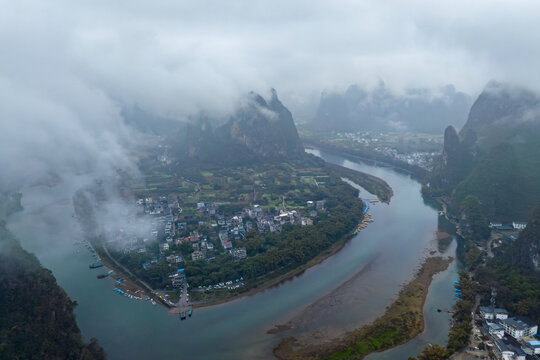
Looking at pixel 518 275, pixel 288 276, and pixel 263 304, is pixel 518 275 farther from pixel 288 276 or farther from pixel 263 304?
pixel 263 304

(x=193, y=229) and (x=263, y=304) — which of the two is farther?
(x=193, y=229)

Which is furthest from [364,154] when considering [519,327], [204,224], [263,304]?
[519,327]

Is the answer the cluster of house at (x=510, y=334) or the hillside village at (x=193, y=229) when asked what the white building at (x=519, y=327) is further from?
the hillside village at (x=193, y=229)

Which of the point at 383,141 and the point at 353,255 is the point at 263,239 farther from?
the point at 383,141

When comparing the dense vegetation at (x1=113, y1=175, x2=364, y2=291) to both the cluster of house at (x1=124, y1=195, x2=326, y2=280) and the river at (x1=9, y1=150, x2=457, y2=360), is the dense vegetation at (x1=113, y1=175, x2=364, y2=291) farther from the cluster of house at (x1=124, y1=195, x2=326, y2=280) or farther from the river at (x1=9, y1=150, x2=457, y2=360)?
the river at (x1=9, y1=150, x2=457, y2=360)

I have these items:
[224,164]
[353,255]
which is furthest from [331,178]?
[353,255]

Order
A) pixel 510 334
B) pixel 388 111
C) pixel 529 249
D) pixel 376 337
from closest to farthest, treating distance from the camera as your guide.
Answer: pixel 510 334 → pixel 376 337 → pixel 529 249 → pixel 388 111

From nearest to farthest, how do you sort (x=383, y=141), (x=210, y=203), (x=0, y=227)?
1. (x=0, y=227)
2. (x=210, y=203)
3. (x=383, y=141)
